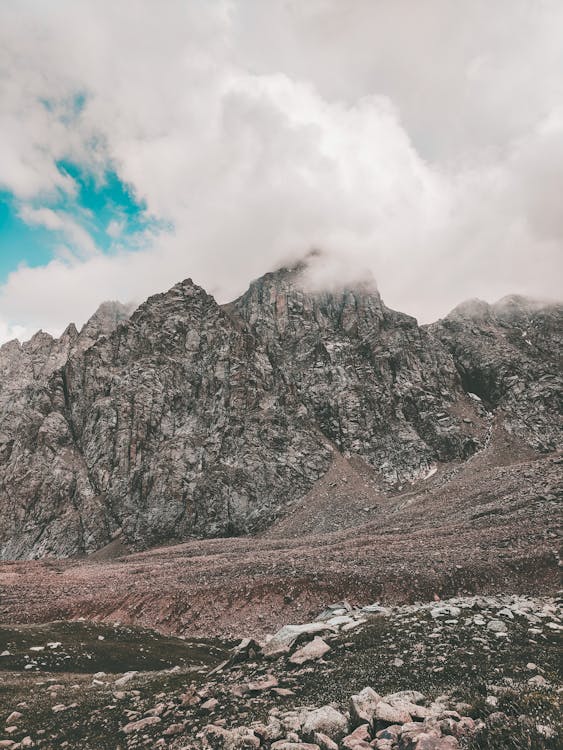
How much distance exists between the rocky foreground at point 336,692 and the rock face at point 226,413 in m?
116

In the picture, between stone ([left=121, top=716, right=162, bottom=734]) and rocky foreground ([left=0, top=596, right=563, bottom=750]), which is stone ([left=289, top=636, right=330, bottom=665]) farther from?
stone ([left=121, top=716, right=162, bottom=734])

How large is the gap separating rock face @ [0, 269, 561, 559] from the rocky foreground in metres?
116

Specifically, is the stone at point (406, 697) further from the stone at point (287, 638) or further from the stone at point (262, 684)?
the stone at point (287, 638)

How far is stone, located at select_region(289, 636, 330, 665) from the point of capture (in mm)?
17219

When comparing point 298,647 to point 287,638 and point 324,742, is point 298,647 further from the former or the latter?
point 324,742

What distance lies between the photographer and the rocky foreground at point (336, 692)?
9.05 m

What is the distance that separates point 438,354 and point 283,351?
71.4m

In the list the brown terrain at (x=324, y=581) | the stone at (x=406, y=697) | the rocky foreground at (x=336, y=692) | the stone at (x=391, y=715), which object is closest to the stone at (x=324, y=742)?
the rocky foreground at (x=336, y=692)

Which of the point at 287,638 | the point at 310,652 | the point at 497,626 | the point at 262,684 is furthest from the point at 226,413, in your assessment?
the point at 262,684

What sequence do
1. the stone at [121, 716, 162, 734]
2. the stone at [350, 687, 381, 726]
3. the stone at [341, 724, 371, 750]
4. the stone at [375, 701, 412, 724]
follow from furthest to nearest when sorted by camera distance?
1. the stone at [121, 716, 162, 734]
2. the stone at [350, 687, 381, 726]
3. the stone at [375, 701, 412, 724]
4. the stone at [341, 724, 371, 750]

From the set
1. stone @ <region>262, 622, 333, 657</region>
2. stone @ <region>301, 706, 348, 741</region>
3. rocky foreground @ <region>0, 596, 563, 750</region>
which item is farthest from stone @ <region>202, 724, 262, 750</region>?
stone @ <region>262, 622, 333, 657</region>

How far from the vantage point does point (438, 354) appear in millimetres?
183125

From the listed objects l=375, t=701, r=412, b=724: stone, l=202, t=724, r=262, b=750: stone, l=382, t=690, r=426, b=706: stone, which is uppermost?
l=375, t=701, r=412, b=724: stone

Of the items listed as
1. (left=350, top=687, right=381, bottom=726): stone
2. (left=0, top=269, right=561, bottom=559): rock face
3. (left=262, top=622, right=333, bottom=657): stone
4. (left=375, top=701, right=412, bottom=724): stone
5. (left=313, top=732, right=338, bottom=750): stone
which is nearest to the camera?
(left=313, top=732, right=338, bottom=750): stone
